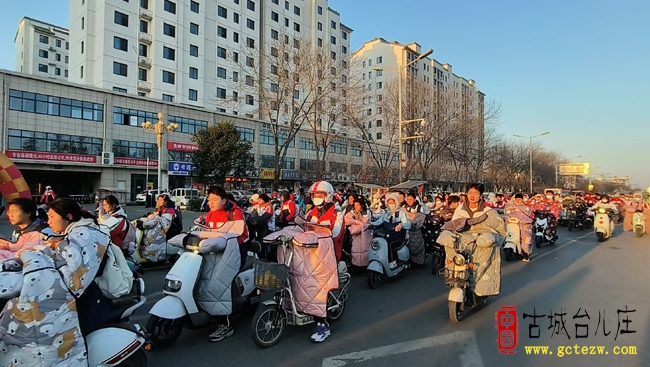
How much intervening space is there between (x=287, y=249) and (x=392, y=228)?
3.80m

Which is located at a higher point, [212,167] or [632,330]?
[212,167]

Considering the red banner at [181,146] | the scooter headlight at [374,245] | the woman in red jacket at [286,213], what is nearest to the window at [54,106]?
the red banner at [181,146]

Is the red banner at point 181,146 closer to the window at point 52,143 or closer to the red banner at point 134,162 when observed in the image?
the red banner at point 134,162

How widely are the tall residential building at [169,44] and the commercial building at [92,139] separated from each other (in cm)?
400

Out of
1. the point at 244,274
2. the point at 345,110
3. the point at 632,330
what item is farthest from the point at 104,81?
the point at 632,330

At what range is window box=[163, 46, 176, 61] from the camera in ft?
135

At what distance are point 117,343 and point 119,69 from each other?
41.7 meters

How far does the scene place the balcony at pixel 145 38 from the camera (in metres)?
39.4

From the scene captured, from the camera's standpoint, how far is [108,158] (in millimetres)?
33938

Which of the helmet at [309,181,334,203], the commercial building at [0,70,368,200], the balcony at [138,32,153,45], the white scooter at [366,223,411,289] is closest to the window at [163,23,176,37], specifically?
the balcony at [138,32,153,45]

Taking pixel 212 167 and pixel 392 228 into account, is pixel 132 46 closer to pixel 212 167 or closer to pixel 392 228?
pixel 212 167

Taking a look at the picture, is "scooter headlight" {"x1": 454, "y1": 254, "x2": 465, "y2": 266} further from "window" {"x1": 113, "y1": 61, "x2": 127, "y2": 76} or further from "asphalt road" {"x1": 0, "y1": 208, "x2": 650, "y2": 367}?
"window" {"x1": 113, "y1": 61, "x2": 127, "y2": 76}

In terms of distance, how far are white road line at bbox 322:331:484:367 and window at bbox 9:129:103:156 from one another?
34.6m

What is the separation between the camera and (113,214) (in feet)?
22.0
